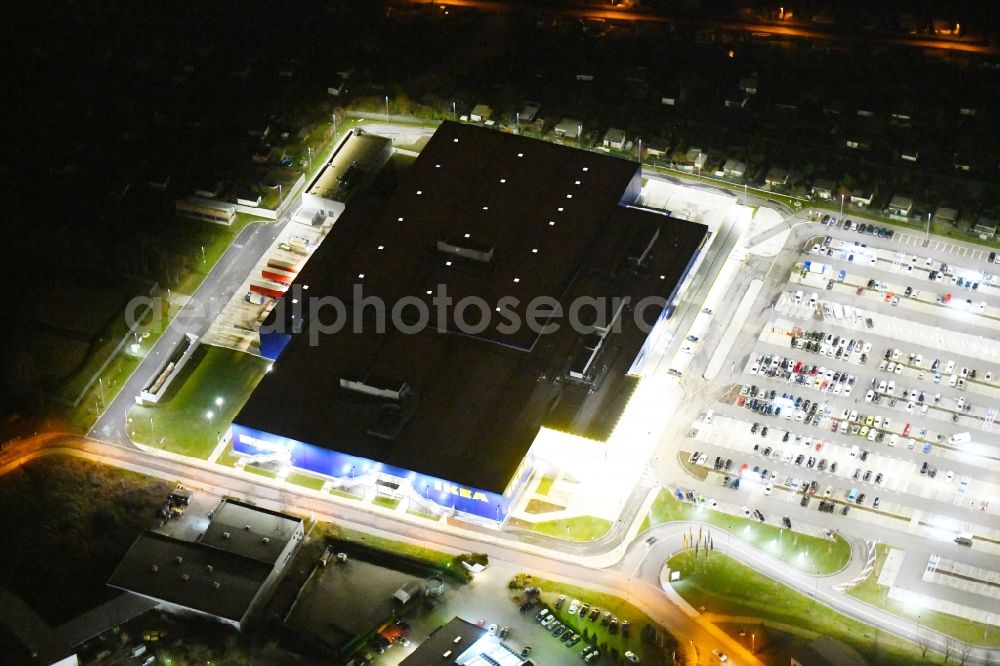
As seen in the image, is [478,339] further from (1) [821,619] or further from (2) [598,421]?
(1) [821,619]

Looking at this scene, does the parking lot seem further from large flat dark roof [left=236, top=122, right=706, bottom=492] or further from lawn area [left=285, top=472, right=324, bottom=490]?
lawn area [left=285, top=472, right=324, bottom=490]

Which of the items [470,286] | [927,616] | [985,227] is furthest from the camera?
[985,227]

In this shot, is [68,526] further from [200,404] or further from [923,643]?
[923,643]

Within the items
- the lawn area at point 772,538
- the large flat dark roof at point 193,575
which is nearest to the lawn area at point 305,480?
the large flat dark roof at point 193,575

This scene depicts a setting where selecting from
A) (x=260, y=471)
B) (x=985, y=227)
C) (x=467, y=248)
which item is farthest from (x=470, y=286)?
(x=985, y=227)

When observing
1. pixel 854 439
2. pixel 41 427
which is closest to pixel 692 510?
pixel 854 439

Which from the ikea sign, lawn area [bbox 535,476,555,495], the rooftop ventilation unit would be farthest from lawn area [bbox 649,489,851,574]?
the rooftop ventilation unit

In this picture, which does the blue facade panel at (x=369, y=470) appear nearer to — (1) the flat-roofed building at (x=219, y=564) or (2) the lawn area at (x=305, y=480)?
(2) the lawn area at (x=305, y=480)
